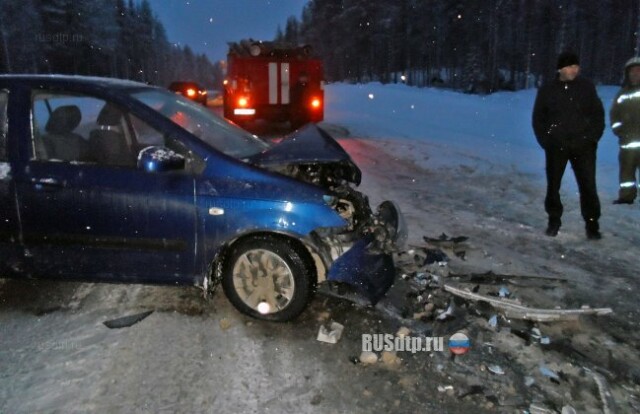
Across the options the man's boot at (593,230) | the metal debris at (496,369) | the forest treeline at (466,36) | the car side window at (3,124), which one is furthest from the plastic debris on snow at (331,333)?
the forest treeline at (466,36)

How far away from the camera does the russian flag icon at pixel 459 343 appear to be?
3.49 m

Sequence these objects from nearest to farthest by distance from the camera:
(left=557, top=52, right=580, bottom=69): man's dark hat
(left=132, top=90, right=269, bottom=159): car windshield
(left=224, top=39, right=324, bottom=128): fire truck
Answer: (left=132, top=90, right=269, bottom=159): car windshield
(left=557, top=52, right=580, bottom=69): man's dark hat
(left=224, top=39, right=324, bottom=128): fire truck

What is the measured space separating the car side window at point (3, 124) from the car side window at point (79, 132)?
19cm

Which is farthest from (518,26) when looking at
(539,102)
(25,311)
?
(25,311)

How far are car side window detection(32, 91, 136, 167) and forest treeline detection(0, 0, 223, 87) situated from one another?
51.0m

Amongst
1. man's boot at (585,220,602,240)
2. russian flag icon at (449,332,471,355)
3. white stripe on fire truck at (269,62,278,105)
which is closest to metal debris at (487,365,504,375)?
russian flag icon at (449,332,471,355)

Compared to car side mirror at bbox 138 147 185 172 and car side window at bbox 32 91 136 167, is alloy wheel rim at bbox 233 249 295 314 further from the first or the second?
car side window at bbox 32 91 136 167

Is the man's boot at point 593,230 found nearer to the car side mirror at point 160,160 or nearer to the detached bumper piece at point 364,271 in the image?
the detached bumper piece at point 364,271

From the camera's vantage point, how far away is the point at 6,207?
378 centimetres

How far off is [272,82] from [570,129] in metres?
10.9

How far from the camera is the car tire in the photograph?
12.1ft

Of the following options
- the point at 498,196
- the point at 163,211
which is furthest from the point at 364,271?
the point at 498,196

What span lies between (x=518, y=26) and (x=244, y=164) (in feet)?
222

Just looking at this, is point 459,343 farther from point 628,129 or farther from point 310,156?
point 628,129
